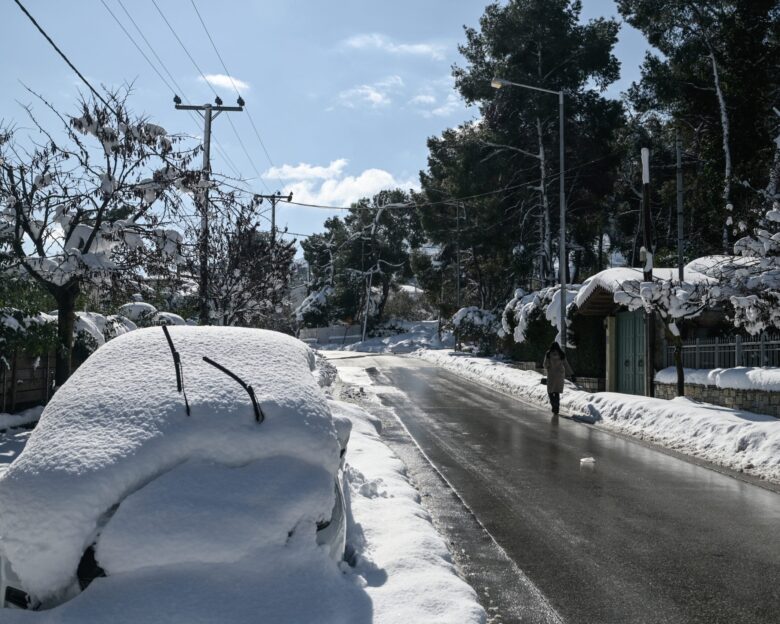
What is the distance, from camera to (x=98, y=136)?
37.6 feet

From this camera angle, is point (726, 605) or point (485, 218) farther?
point (485, 218)

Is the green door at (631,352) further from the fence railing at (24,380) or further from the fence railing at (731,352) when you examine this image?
the fence railing at (24,380)

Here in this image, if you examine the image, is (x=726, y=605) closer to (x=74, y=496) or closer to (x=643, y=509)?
(x=643, y=509)

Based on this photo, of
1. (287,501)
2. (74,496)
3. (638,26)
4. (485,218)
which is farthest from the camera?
(485,218)

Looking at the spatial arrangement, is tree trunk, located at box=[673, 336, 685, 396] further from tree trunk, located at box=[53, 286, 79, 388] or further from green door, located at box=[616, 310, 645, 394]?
tree trunk, located at box=[53, 286, 79, 388]

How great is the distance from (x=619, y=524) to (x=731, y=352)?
34.1 feet

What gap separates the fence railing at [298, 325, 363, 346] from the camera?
69312 millimetres

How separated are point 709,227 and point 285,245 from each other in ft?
57.9

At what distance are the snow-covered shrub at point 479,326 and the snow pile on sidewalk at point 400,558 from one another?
116ft

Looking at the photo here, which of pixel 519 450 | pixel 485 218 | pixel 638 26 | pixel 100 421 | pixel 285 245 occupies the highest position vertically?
pixel 638 26

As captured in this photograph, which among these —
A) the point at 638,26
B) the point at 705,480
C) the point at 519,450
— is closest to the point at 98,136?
the point at 519,450

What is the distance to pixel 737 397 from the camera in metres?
14.4

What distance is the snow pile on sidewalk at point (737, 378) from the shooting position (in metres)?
13.2

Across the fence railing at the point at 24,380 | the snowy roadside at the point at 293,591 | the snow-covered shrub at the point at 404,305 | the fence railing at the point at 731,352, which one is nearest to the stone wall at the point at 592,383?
the fence railing at the point at 731,352
